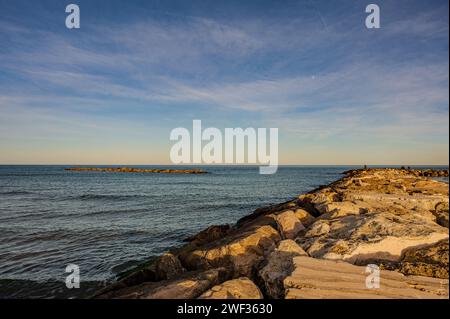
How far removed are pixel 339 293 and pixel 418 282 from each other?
1412mm

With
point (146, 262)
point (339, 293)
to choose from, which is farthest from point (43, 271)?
point (339, 293)

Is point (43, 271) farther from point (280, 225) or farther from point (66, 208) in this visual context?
point (66, 208)

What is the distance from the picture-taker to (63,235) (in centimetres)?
1319

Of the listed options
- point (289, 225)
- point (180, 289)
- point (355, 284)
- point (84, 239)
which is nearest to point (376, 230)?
point (355, 284)

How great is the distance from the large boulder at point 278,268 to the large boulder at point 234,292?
0.27m

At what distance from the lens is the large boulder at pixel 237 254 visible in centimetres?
635

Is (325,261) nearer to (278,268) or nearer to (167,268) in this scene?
(278,268)

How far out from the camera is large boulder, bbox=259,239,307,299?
482 cm

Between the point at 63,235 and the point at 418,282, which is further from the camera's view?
the point at 63,235

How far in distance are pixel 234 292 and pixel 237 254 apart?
2100 millimetres
